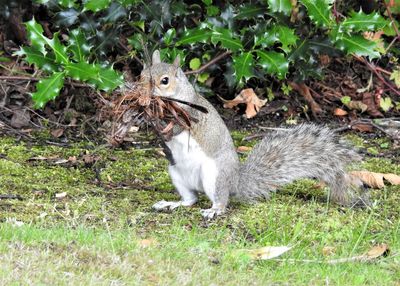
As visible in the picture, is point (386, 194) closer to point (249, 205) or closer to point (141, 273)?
point (249, 205)

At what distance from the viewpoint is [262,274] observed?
365 centimetres

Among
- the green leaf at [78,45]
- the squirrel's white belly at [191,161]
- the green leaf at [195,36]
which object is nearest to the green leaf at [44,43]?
the green leaf at [78,45]

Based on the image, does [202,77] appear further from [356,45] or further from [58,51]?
[58,51]

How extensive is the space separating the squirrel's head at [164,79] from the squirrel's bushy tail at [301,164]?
25.9 inches

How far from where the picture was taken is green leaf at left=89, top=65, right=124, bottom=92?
5316 mm

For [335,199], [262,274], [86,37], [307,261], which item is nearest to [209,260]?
[262,274]

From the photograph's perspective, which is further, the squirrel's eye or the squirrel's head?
the squirrel's eye

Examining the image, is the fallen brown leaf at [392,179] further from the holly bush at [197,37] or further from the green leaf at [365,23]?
the green leaf at [365,23]

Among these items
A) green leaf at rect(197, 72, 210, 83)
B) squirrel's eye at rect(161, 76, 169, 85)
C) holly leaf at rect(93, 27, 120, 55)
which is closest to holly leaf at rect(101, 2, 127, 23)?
holly leaf at rect(93, 27, 120, 55)

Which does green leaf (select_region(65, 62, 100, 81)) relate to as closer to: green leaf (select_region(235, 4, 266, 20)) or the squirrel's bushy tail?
the squirrel's bushy tail

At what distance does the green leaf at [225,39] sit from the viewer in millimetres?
5910

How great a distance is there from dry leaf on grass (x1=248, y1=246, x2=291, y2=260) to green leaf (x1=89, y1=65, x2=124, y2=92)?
1.80 metres

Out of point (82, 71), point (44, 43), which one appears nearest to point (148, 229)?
point (82, 71)

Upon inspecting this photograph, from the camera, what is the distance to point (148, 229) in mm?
4426
